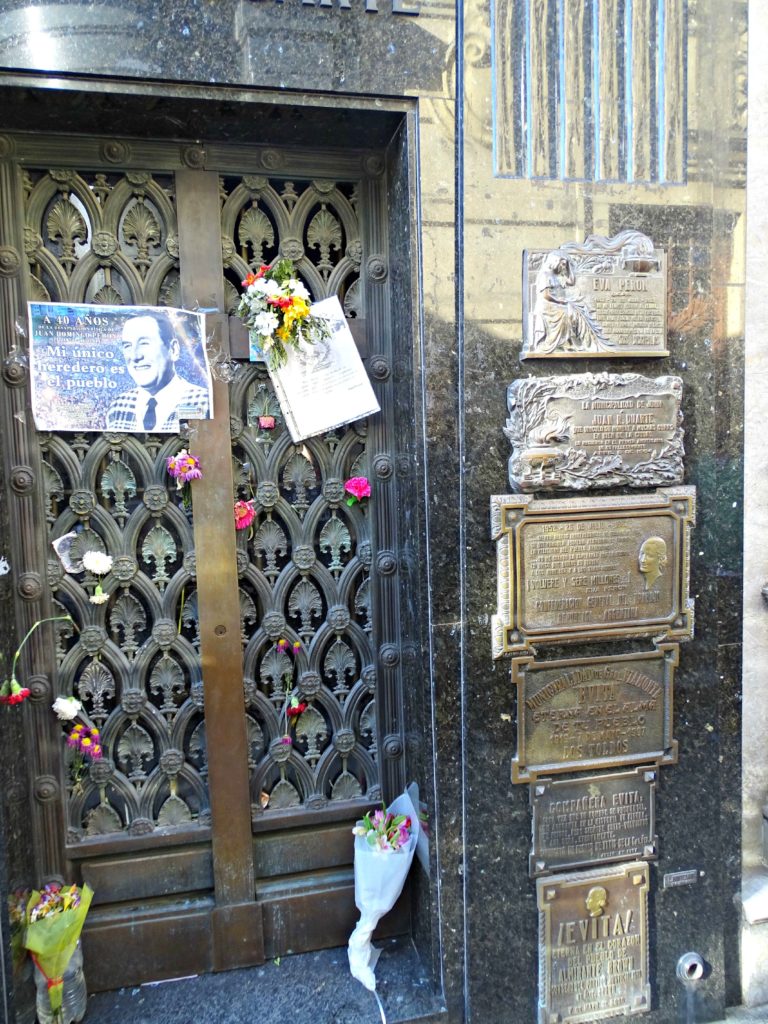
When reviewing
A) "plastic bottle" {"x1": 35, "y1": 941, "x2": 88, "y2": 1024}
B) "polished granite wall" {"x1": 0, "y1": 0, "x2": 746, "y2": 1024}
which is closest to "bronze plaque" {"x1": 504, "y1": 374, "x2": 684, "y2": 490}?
"polished granite wall" {"x1": 0, "y1": 0, "x2": 746, "y2": 1024}

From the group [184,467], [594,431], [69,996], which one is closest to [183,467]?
[184,467]

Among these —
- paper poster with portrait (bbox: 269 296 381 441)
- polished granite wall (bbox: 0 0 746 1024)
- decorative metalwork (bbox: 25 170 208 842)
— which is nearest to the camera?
polished granite wall (bbox: 0 0 746 1024)

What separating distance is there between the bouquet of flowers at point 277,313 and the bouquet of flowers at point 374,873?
2067 mm

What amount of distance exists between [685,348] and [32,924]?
351 centimetres

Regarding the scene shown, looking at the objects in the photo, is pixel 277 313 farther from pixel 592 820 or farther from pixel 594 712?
pixel 592 820

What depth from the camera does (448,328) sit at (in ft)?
9.03

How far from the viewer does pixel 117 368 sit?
2.87 m

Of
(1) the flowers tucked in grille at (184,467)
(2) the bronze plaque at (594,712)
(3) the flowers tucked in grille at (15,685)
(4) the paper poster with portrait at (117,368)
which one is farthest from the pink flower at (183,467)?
(2) the bronze plaque at (594,712)

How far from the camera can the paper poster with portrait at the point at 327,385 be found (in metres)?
2.97

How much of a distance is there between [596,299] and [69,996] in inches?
139

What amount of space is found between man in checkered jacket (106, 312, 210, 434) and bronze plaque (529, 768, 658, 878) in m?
2.18

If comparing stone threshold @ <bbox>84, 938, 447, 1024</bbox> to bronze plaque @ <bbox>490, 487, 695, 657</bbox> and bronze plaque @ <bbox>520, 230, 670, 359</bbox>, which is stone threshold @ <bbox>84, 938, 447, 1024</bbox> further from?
bronze plaque @ <bbox>520, 230, 670, 359</bbox>

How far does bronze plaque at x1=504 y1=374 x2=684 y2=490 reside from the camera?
278cm

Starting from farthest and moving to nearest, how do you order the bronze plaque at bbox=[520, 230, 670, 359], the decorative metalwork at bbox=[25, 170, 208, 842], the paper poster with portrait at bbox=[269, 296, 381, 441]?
the paper poster with portrait at bbox=[269, 296, 381, 441], the decorative metalwork at bbox=[25, 170, 208, 842], the bronze plaque at bbox=[520, 230, 670, 359]
